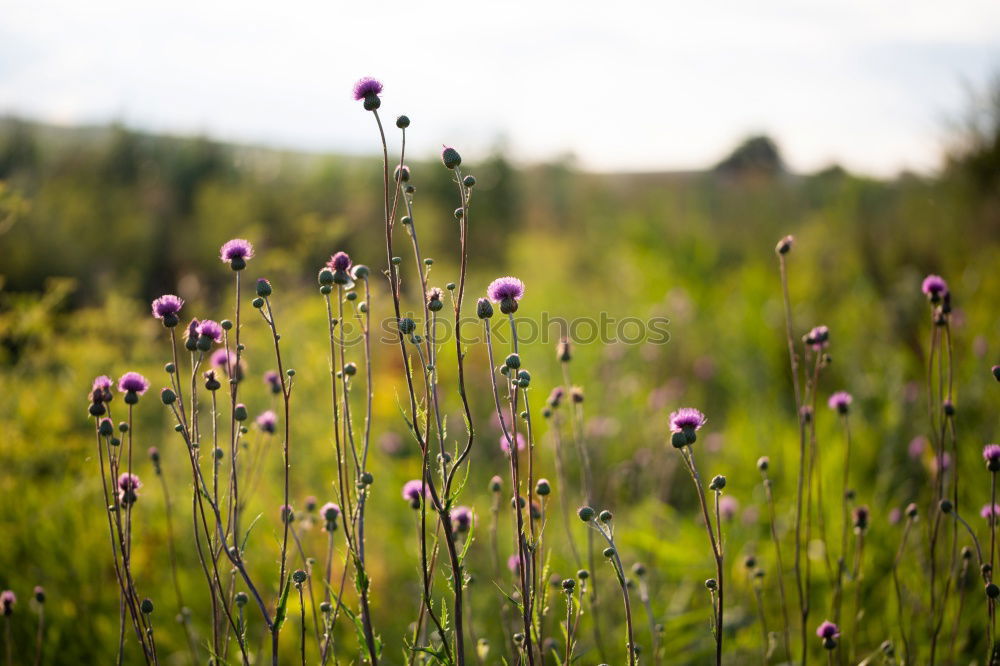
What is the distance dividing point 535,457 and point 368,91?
3009mm

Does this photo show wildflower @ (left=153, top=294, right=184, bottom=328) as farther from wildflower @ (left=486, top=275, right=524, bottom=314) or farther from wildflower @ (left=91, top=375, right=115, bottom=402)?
wildflower @ (left=486, top=275, right=524, bottom=314)

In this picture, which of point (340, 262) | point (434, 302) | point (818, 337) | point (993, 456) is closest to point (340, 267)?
point (340, 262)

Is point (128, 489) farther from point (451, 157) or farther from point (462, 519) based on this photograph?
point (451, 157)

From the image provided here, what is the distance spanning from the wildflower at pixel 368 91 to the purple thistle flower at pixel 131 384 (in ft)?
2.43

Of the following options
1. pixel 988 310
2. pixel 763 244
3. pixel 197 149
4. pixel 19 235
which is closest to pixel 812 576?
pixel 988 310

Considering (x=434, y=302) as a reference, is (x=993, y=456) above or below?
below

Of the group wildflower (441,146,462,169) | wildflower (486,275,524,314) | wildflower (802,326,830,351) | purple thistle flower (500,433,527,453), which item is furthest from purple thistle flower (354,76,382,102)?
wildflower (802,326,830,351)

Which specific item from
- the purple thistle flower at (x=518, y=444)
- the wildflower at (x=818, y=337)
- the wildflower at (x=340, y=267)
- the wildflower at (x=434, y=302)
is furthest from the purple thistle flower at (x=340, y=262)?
the wildflower at (x=818, y=337)

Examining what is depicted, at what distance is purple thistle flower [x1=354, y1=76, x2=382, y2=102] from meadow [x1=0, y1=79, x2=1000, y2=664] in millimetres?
19

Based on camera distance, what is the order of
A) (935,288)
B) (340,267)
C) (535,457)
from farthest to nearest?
(535,457) < (935,288) < (340,267)

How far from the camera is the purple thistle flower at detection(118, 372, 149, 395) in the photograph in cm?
159

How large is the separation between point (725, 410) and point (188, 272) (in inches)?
406

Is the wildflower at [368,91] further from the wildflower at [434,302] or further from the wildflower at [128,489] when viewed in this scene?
the wildflower at [128,489]

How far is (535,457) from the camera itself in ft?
13.8
